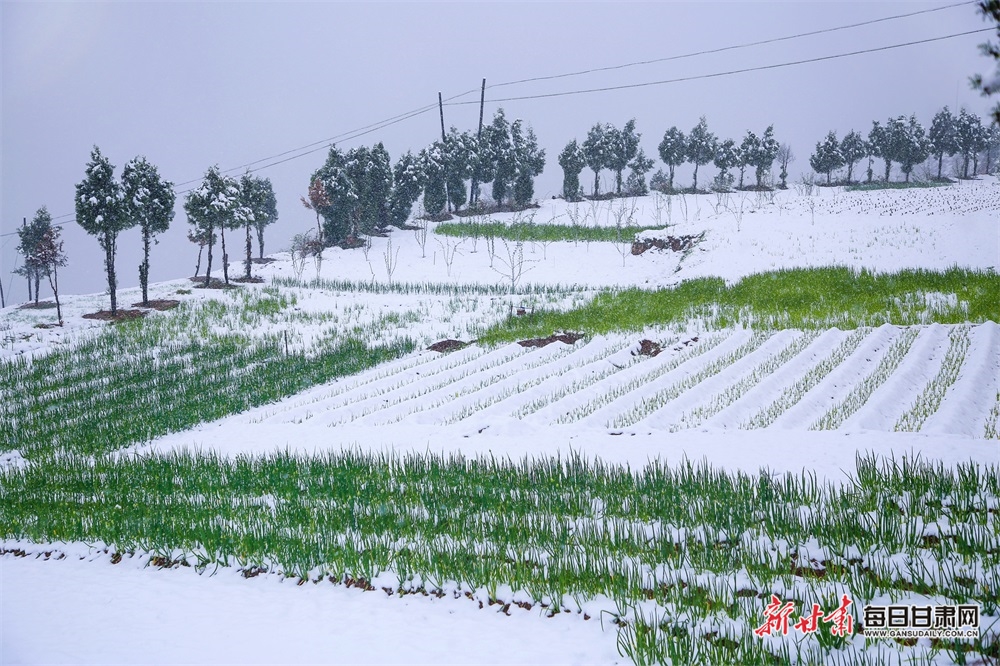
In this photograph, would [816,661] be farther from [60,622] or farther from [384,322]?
[384,322]

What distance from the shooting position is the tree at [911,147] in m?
65.9

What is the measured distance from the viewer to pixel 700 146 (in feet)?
228

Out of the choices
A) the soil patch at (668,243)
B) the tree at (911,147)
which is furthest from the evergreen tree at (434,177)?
the tree at (911,147)

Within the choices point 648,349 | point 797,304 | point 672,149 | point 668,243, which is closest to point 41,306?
point 648,349

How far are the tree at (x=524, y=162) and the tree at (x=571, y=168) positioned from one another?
148 inches

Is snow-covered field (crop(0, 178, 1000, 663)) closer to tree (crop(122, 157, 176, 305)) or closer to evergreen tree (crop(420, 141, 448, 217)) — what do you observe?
tree (crop(122, 157, 176, 305))

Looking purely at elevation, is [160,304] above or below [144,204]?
below

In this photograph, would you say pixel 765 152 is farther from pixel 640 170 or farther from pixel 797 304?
pixel 797 304

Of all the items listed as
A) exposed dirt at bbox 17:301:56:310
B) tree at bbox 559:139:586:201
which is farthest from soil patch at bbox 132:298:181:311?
tree at bbox 559:139:586:201

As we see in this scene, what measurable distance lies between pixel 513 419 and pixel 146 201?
2645 centimetres

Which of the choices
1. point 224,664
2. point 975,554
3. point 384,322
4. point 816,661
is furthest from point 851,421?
point 384,322

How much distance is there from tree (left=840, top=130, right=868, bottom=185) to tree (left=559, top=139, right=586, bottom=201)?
32462mm

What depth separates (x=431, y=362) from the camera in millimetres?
16250

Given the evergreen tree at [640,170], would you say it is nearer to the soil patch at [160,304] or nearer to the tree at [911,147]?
the tree at [911,147]
